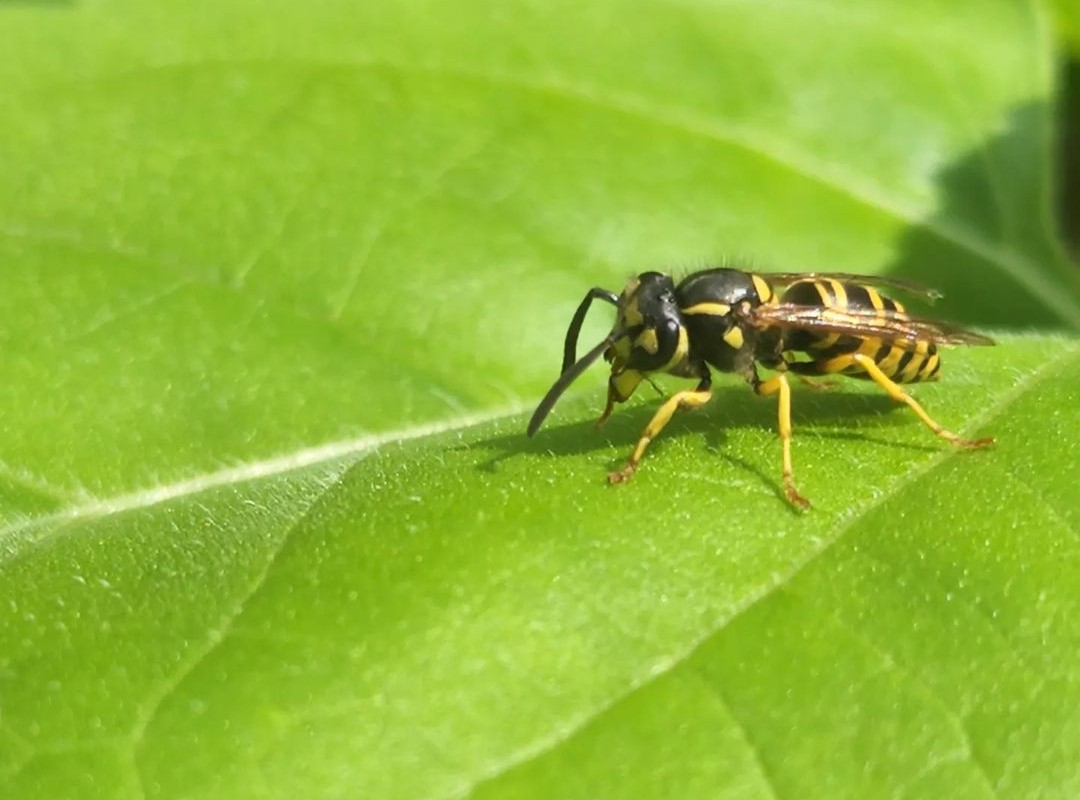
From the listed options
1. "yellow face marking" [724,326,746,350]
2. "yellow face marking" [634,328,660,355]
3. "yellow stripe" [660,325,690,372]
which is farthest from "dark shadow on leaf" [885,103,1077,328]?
"yellow face marking" [634,328,660,355]

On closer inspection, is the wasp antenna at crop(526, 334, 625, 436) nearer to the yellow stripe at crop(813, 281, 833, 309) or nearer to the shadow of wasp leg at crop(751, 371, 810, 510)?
the shadow of wasp leg at crop(751, 371, 810, 510)

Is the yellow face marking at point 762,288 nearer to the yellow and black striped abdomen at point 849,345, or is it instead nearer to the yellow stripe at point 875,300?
the yellow and black striped abdomen at point 849,345

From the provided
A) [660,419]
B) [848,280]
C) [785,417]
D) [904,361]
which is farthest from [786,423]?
[848,280]

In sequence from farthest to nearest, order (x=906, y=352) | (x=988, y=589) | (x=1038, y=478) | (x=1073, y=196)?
(x=1073, y=196) → (x=906, y=352) → (x=1038, y=478) → (x=988, y=589)

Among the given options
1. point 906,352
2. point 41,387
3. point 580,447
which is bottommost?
point 41,387

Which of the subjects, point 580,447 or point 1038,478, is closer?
point 1038,478

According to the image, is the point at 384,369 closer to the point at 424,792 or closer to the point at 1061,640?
the point at 424,792

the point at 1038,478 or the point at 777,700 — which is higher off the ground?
the point at 1038,478

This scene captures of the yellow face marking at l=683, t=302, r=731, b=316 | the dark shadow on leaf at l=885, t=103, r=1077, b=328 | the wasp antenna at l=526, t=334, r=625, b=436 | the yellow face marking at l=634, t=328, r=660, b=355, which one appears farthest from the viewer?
the dark shadow on leaf at l=885, t=103, r=1077, b=328

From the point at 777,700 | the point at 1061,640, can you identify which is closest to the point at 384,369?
the point at 777,700
